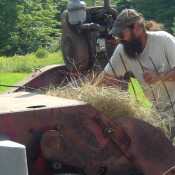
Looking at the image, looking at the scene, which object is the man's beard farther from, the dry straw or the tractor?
the tractor

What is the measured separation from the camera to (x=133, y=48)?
613 cm

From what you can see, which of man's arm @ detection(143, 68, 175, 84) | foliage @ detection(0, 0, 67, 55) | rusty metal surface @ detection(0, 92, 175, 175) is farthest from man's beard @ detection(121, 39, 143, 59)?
foliage @ detection(0, 0, 67, 55)

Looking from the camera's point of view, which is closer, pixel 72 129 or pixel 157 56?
pixel 72 129

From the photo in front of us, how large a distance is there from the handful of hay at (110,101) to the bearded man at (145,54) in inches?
26.9

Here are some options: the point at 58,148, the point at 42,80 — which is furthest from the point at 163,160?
the point at 42,80

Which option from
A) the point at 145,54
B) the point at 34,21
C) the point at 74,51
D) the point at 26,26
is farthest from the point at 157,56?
the point at 34,21

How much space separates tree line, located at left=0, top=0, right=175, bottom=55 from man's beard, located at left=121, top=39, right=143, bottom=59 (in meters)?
41.0

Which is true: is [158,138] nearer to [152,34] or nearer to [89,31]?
[152,34]

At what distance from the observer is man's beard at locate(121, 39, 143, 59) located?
6.09m

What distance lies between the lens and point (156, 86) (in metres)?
5.88

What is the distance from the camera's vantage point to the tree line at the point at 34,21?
163ft

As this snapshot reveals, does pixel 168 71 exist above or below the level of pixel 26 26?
above

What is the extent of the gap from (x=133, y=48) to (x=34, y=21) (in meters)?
47.0

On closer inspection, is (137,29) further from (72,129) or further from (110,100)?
(72,129)
